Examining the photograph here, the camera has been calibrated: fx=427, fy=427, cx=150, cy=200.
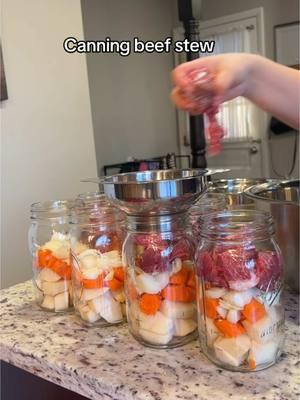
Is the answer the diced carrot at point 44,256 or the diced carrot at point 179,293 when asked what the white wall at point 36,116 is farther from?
the diced carrot at point 179,293

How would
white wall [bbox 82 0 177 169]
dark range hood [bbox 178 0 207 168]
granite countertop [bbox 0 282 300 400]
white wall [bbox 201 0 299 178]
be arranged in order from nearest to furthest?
granite countertop [bbox 0 282 300 400], dark range hood [bbox 178 0 207 168], white wall [bbox 82 0 177 169], white wall [bbox 201 0 299 178]

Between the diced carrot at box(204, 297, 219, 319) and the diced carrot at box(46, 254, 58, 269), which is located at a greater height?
the diced carrot at box(46, 254, 58, 269)

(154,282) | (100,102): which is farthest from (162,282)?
(100,102)

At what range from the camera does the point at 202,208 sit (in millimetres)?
751

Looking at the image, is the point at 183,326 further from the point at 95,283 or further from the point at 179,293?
the point at 95,283

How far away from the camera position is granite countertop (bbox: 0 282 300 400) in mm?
504

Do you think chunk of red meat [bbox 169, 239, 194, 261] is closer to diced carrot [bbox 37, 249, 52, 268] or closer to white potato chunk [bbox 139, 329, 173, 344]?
white potato chunk [bbox 139, 329, 173, 344]

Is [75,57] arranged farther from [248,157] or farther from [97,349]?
[248,157]

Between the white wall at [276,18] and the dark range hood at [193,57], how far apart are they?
910 mm

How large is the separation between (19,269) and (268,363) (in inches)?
53.8

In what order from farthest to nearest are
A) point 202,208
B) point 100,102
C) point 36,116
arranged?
point 100,102 < point 36,116 < point 202,208

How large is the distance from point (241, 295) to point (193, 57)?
8.01ft

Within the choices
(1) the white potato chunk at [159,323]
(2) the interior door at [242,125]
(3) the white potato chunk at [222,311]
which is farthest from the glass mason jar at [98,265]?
(2) the interior door at [242,125]

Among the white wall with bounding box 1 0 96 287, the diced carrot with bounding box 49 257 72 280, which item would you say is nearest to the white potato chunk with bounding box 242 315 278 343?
the diced carrot with bounding box 49 257 72 280
